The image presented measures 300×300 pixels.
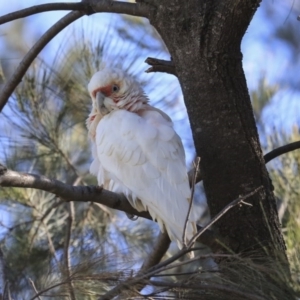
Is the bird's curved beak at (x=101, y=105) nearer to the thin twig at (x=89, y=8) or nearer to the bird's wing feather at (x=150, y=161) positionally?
the bird's wing feather at (x=150, y=161)

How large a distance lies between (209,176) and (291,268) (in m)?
0.59

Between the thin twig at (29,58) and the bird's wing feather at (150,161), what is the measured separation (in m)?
0.34

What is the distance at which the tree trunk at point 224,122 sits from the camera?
1987mm

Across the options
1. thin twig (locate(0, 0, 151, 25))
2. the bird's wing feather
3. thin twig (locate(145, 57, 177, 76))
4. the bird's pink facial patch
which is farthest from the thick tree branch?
the bird's pink facial patch

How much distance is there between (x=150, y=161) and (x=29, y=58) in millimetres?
458

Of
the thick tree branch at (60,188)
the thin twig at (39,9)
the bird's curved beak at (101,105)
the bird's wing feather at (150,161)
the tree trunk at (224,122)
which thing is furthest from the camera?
the bird's curved beak at (101,105)

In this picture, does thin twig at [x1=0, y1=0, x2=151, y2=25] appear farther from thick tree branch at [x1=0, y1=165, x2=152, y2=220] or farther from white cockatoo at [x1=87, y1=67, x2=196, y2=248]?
thick tree branch at [x1=0, y1=165, x2=152, y2=220]

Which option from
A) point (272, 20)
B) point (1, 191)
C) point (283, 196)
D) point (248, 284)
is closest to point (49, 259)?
point (1, 191)

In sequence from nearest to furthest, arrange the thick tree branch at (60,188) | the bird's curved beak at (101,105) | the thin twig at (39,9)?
the thick tree branch at (60,188)
the thin twig at (39,9)
the bird's curved beak at (101,105)

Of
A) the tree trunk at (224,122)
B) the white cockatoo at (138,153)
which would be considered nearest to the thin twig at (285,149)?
the tree trunk at (224,122)

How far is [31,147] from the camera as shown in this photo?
308cm

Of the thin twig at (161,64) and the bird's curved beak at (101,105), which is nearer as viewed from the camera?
the thin twig at (161,64)

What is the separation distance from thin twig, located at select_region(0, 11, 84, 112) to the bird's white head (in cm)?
37

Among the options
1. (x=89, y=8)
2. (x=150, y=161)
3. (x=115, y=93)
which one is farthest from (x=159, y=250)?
(x=89, y=8)
